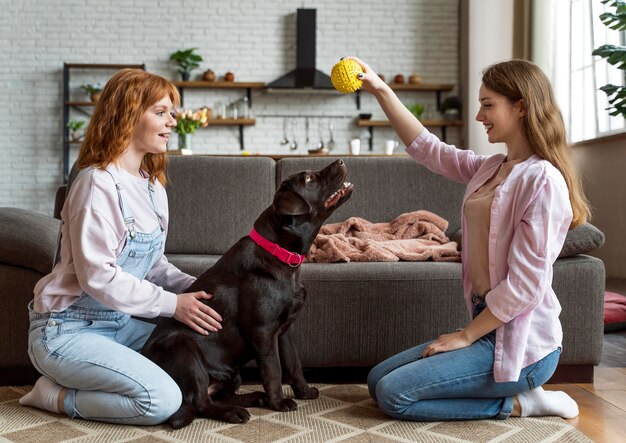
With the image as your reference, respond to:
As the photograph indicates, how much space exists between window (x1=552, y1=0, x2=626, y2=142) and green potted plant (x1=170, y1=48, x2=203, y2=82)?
3.71m

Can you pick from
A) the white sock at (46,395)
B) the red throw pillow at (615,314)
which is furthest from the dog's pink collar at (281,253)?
the red throw pillow at (615,314)

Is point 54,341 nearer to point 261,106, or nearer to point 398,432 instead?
point 398,432

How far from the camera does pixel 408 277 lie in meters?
2.65

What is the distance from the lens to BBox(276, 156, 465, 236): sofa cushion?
11.1 ft

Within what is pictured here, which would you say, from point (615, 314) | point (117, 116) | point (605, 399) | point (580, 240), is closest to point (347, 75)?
point (117, 116)

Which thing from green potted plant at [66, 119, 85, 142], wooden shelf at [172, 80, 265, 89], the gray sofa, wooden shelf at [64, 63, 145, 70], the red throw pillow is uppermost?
wooden shelf at [64, 63, 145, 70]

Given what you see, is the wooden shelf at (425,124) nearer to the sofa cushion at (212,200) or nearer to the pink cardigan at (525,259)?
the sofa cushion at (212,200)

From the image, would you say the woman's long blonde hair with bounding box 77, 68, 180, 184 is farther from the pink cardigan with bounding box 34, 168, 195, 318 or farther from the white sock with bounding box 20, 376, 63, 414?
the white sock with bounding box 20, 376, 63, 414

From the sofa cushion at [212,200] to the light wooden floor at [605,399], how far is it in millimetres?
1500

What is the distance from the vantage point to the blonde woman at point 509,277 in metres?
1.95

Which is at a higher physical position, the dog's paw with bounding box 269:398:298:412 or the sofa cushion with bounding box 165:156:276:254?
the sofa cushion with bounding box 165:156:276:254

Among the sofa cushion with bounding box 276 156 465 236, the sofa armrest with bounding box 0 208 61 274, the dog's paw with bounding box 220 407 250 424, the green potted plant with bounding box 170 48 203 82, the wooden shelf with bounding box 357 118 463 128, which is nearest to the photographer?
the dog's paw with bounding box 220 407 250 424

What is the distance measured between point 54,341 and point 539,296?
1.36 m

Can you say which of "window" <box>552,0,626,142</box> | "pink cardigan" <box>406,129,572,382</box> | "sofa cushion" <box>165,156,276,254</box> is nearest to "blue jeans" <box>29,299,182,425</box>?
"pink cardigan" <box>406,129,572,382</box>
